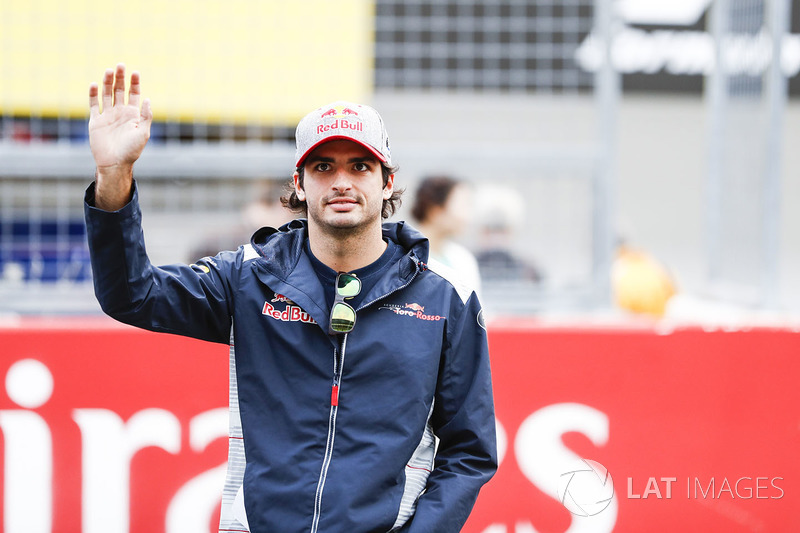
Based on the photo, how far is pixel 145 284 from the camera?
2.10m

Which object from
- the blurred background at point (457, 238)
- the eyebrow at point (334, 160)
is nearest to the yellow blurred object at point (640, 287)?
the blurred background at point (457, 238)

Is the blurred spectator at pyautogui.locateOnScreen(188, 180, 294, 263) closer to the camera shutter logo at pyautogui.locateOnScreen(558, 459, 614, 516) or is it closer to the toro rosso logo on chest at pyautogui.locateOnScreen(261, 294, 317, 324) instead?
the camera shutter logo at pyautogui.locateOnScreen(558, 459, 614, 516)

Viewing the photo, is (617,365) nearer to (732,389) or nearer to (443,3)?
(732,389)

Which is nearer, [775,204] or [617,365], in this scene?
[617,365]

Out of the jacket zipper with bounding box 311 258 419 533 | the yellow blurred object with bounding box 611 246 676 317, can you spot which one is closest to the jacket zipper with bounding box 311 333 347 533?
the jacket zipper with bounding box 311 258 419 533

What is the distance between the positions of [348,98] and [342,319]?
316 cm

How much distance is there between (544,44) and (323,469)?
3.48 m

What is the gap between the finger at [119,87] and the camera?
2107 mm

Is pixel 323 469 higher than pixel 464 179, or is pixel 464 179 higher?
pixel 464 179

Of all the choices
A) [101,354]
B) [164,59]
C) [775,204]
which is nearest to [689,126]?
[775,204]

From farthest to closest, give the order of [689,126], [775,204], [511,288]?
[689,126] < [775,204] < [511,288]

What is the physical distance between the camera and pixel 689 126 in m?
11.1

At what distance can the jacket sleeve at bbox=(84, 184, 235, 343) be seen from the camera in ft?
6.59

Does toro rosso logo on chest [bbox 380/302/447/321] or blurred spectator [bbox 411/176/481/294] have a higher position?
blurred spectator [bbox 411/176/481/294]
